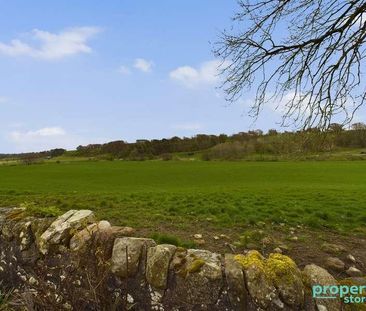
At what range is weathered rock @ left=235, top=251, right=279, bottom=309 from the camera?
4.11m

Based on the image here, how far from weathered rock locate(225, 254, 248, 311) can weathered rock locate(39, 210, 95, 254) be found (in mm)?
2499

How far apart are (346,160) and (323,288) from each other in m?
53.7

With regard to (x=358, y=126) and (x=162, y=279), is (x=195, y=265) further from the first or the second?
(x=358, y=126)

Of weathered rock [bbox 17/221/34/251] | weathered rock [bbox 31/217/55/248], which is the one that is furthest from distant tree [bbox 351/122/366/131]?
weathered rock [bbox 17/221/34/251]

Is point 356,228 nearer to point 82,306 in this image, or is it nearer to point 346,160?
point 82,306

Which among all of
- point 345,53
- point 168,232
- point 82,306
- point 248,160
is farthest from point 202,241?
point 248,160

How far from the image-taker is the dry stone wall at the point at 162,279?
4160 millimetres

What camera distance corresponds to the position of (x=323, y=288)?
13.8ft

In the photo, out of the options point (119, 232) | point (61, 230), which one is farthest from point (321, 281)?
point (61, 230)

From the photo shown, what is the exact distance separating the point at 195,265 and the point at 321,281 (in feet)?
4.90

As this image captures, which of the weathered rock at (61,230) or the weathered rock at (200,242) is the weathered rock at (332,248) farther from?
the weathered rock at (61,230)

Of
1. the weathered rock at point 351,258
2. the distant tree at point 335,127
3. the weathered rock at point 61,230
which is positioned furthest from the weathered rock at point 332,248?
the weathered rock at point 61,230

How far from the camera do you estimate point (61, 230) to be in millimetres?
5555

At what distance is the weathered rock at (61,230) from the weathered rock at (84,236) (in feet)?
0.57
